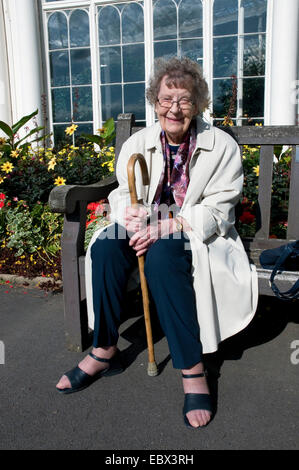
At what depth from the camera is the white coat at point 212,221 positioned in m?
2.07

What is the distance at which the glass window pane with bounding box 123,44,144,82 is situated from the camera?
230 inches

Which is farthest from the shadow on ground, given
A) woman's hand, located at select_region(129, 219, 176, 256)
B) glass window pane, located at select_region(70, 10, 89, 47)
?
glass window pane, located at select_region(70, 10, 89, 47)

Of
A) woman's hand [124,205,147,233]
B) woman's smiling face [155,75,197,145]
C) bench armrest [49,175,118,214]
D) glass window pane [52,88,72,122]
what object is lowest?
woman's hand [124,205,147,233]

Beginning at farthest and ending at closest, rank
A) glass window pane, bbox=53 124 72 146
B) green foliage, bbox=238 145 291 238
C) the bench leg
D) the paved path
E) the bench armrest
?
glass window pane, bbox=53 124 72 146
green foliage, bbox=238 145 291 238
the bench leg
the bench armrest
the paved path

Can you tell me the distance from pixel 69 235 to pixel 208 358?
1.06 m

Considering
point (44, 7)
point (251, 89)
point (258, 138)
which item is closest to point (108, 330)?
point (258, 138)

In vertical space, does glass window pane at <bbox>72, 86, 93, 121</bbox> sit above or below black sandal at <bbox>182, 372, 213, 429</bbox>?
above

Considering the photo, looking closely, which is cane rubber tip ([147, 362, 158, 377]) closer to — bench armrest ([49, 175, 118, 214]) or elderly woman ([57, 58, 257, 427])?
elderly woman ([57, 58, 257, 427])

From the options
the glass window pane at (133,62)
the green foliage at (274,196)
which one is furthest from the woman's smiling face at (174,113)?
the glass window pane at (133,62)

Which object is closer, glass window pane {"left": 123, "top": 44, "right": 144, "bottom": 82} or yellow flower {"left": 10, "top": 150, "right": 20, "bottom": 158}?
yellow flower {"left": 10, "top": 150, "right": 20, "bottom": 158}

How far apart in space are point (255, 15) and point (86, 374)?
4954 mm

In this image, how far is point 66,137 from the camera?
6281 mm

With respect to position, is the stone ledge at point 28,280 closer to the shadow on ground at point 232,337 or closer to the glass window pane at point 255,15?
the shadow on ground at point 232,337

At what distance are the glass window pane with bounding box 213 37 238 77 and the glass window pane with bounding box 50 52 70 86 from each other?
216 cm
